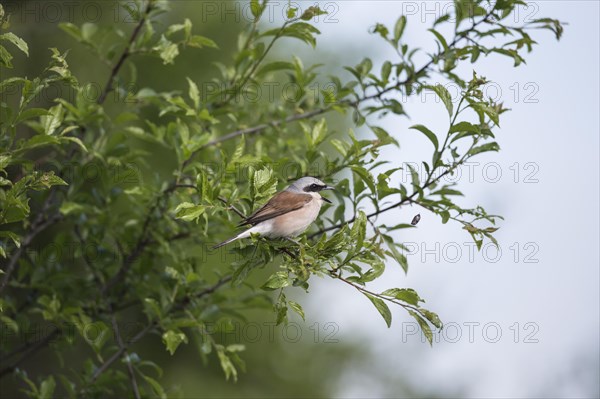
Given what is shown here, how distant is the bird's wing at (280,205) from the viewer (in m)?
4.72

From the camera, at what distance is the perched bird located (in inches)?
187

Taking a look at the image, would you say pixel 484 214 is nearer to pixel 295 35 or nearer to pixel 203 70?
pixel 295 35

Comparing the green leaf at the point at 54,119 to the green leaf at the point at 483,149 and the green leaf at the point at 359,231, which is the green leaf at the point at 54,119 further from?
the green leaf at the point at 483,149

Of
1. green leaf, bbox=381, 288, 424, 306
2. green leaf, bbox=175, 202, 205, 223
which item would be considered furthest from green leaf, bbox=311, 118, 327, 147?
green leaf, bbox=381, 288, 424, 306

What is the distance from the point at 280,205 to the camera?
5027 millimetres

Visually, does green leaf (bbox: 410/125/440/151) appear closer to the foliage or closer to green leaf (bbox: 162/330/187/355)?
the foliage

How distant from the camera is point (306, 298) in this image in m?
10.1

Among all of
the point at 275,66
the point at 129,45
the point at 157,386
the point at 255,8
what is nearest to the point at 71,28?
the point at 129,45

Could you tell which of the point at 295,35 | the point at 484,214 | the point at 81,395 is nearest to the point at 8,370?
the point at 81,395

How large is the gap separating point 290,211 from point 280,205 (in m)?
0.09

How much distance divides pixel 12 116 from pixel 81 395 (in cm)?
256

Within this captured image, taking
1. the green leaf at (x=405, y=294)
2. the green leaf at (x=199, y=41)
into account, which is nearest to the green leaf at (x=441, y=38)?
the green leaf at (x=199, y=41)

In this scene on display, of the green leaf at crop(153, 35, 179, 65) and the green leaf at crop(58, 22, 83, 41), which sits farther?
the green leaf at crop(58, 22, 83, 41)

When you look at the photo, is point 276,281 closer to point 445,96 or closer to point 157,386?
point 445,96
